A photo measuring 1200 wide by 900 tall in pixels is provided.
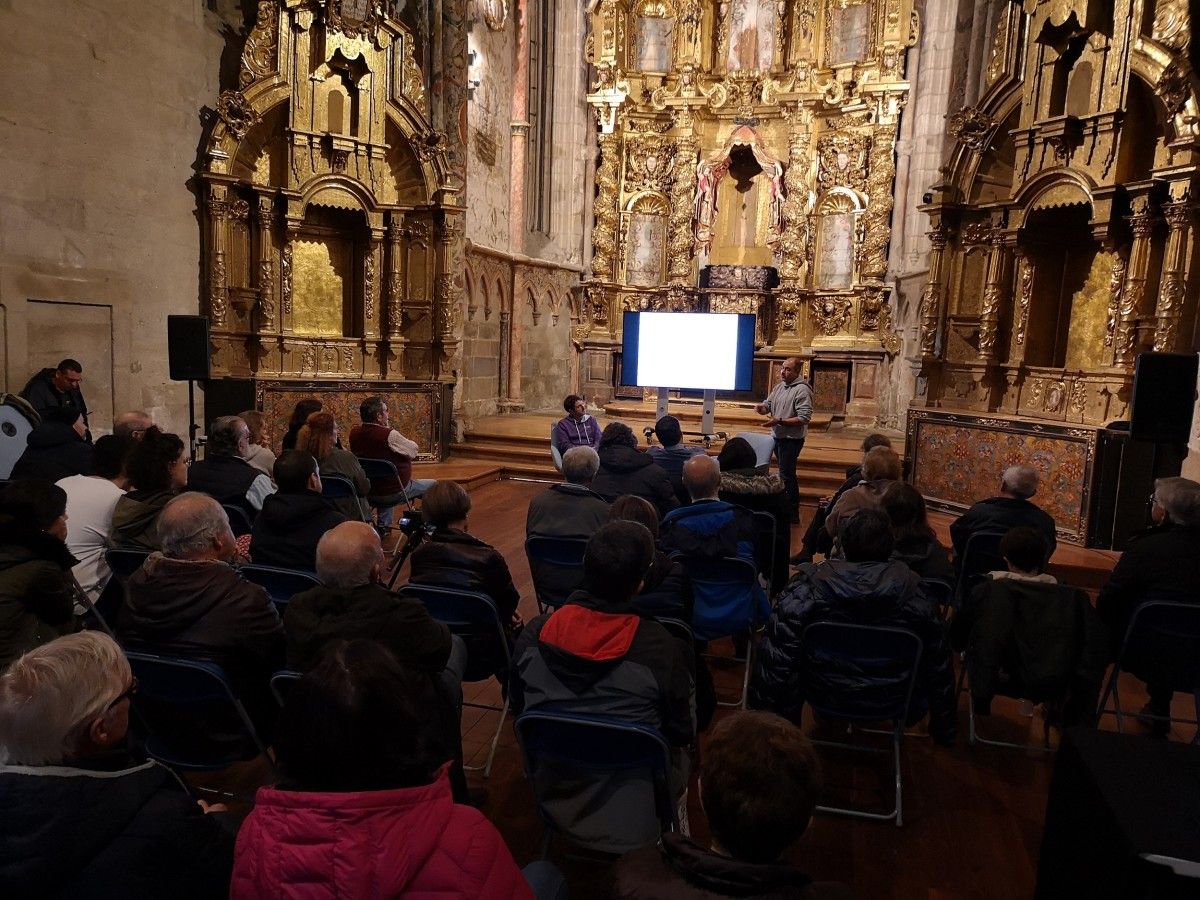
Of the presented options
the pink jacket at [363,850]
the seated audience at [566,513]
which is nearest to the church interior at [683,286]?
the seated audience at [566,513]

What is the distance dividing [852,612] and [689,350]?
627 cm

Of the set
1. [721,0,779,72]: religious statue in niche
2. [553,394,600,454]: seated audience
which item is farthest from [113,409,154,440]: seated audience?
[721,0,779,72]: religious statue in niche

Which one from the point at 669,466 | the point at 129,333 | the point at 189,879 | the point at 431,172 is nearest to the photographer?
the point at 189,879

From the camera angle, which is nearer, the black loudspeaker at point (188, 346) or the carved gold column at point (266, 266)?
the black loudspeaker at point (188, 346)

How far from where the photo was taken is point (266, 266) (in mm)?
9930

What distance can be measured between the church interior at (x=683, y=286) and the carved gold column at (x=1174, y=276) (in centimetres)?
2

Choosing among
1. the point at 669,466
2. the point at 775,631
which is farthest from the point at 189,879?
the point at 669,466

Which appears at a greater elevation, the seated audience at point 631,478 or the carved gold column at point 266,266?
the carved gold column at point 266,266

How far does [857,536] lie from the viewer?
3221mm

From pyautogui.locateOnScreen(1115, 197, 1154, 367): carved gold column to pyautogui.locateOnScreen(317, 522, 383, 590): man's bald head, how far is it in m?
7.29

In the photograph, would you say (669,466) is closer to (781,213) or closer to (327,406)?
(327,406)

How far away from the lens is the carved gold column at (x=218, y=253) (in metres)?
9.36

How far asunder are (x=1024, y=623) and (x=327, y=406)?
27.4 feet

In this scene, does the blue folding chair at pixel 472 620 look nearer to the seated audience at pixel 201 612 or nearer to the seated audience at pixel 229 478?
the seated audience at pixel 201 612
